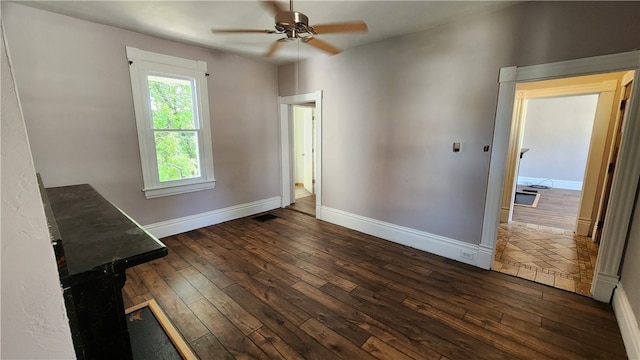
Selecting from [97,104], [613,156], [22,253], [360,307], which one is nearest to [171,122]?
[97,104]

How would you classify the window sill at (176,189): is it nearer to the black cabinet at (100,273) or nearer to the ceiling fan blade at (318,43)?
the black cabinet at (100,273)

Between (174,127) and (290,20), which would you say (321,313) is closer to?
(290,20)

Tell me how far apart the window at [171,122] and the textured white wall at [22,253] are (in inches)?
127

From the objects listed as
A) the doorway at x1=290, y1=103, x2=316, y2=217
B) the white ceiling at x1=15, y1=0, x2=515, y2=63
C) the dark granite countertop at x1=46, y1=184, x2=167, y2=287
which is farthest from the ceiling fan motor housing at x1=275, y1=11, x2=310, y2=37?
the doorway at x1=290, y1=103, x2=316, y2=217

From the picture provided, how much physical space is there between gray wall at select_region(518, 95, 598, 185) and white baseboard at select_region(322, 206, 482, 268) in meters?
6.02

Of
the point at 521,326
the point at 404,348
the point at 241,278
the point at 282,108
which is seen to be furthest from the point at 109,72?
the point at 521,326

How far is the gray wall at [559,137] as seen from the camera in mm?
6809

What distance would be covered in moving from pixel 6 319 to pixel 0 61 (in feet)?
1.45

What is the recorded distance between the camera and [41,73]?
2613mm

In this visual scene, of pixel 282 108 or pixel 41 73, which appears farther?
pixel 282 108

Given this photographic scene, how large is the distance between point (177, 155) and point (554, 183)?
898 centimetres

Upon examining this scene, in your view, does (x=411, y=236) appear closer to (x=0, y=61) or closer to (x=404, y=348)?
(x=404, y=348)

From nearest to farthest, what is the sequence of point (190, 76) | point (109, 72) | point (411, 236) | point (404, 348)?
point (404, 348), point (109, 72), point (411, 236), point (190, 76)

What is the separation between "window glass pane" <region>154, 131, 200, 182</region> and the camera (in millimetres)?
3484
